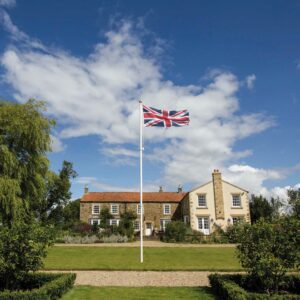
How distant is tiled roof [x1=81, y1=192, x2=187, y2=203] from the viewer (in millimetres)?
46375

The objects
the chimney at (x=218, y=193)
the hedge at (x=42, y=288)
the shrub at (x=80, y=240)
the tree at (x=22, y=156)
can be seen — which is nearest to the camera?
the hedge at (x=42, y=288)

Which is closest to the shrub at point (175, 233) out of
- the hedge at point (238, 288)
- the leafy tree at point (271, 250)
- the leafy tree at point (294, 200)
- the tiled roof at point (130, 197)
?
the tiled roof at point (130, 197)

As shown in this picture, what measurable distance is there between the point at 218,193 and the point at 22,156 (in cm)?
2360

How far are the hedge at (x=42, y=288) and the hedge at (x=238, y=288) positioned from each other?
453 cm

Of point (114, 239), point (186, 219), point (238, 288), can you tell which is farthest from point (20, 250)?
point (186, 219)

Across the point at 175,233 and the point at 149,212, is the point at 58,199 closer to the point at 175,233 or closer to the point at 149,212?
the point at 149,212

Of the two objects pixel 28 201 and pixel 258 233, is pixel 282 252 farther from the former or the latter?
pixel 28 201

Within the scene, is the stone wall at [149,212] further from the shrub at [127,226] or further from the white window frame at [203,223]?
the white window frame at [203,223]

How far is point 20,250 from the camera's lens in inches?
376

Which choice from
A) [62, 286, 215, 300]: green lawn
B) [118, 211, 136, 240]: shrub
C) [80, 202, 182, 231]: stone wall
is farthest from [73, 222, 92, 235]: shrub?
[62, 286, 215, 300]: green lawn

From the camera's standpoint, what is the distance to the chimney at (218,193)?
128ft

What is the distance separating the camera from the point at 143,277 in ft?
42.5

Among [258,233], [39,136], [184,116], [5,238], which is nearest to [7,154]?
[39,136]

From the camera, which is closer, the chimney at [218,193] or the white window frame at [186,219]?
the chimney at [218,193]
